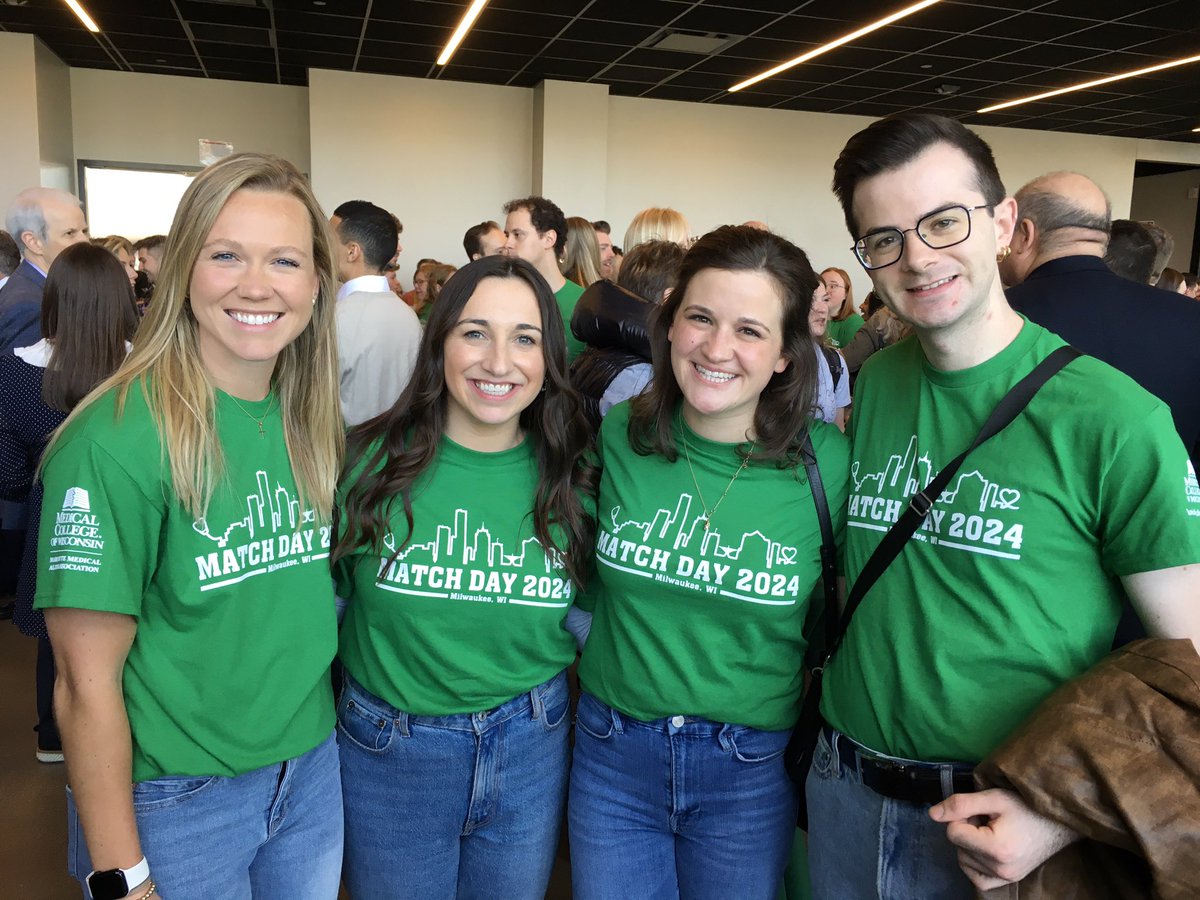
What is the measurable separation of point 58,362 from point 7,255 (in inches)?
123

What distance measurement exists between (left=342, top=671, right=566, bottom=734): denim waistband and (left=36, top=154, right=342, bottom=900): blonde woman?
9 centimetres

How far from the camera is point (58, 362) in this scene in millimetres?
2744

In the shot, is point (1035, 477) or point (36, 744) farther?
point (36, 744)

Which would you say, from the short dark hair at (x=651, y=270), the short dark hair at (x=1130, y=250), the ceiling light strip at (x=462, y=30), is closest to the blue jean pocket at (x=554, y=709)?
the short dark hair at (x=651, y=270)

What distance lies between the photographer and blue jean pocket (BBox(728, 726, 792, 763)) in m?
1.56

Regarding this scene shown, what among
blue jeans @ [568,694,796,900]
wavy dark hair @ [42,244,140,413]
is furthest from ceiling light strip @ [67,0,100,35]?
blue jeans @ [568,694,796,900]

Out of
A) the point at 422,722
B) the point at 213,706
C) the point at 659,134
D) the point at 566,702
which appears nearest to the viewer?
the point at 213,706

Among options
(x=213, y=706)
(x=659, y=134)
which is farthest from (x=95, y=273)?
(x=659, y=134)

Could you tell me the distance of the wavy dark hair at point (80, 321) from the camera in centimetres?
274

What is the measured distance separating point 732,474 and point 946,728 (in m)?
0.56

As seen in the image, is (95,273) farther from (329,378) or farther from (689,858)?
(689,858)

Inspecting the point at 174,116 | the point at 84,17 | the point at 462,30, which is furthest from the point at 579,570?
the point at 174,116

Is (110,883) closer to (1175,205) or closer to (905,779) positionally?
(905,779)

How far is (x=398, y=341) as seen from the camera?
342cm
